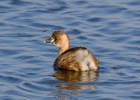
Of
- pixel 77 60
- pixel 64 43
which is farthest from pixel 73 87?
pixel 64 43

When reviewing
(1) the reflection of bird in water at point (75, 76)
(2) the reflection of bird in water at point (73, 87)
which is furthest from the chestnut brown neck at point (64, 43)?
(2) the reflection of bird in water at point (73, 87)

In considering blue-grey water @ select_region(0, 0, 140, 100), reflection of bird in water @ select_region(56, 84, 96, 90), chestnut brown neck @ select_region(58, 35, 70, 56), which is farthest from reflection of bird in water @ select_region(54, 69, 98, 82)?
chestnut brown neck @ select_region(58, 35, 70, 56)

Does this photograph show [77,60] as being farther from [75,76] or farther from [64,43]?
[64,43]

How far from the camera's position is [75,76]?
13.2 metres

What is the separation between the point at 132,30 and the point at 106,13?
202 cm

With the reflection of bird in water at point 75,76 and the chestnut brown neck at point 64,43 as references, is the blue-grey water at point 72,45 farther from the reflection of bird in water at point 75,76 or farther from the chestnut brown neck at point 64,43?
the chestnut brown neck at point 64,43

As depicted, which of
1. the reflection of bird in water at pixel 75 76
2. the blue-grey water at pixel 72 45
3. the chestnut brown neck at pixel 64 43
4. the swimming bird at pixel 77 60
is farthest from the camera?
the chestnut brown neck at pixel 64 43

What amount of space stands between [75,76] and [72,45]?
7.91 ft

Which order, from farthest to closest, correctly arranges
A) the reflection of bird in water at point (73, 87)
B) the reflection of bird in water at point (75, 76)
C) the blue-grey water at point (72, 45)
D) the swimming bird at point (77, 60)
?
the swimming bird at point (77, 60)
the reflection of bird in water at point (75, 76)
the reflection of bird in water at point (73, 87)
the blue-grey water at point (72, 45)

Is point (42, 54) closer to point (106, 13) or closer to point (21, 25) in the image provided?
point (21, 25)

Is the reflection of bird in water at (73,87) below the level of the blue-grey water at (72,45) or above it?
below

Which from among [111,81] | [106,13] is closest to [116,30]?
[106,13]

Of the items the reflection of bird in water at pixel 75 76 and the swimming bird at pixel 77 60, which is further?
the swimming bird at pixel 77 60

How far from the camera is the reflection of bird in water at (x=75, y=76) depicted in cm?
1283
